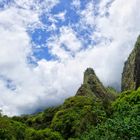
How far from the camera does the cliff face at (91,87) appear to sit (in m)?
151

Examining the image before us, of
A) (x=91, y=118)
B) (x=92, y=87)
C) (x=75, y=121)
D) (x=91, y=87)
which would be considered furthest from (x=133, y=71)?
(x=91, y=118)

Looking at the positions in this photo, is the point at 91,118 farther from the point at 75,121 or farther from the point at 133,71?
the point at 133,71

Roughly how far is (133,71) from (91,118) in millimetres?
61509

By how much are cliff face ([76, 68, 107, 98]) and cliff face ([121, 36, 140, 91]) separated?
8091mm

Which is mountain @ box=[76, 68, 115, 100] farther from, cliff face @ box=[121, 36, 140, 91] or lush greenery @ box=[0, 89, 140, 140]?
lush greenery @ box=[0, 89, 140, 140]

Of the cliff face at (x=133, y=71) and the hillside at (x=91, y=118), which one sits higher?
the cliff face at (x=133, y=71)

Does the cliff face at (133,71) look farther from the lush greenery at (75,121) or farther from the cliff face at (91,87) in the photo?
the lush greenery at (75,121)

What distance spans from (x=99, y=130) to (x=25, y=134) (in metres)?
42.5

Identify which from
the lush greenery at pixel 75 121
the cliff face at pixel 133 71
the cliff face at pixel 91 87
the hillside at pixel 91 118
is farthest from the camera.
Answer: the cliff face at pixel 91 87

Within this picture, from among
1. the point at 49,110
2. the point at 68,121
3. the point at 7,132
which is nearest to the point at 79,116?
the point at 68,121

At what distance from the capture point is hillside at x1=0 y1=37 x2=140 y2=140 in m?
48.6

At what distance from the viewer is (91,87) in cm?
15838

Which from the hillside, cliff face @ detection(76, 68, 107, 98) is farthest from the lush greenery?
cliff face @ detection(76, 68, 107, 98)

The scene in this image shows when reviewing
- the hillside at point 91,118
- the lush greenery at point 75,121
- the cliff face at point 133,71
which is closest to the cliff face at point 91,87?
the hillside at point 91,118
